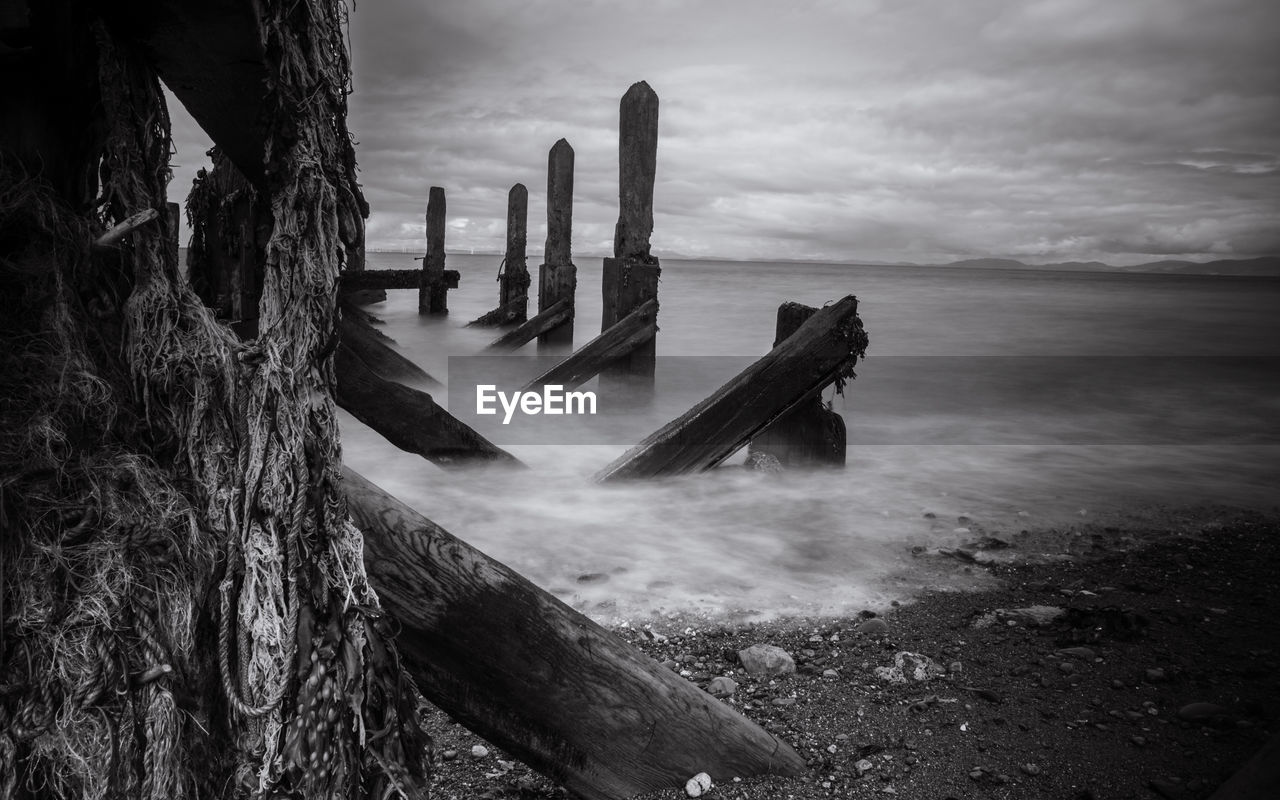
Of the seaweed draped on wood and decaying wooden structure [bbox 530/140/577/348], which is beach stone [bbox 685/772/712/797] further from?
decaying wooden structure [bbox 530/140/577/348]

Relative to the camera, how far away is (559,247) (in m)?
11.8

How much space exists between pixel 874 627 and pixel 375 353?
449 cm

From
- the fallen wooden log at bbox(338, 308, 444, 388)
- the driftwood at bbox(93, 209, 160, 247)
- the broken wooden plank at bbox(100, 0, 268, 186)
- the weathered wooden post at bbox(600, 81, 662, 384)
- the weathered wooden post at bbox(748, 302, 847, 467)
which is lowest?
the weathered wooden post at bbox(748, 302, 847, 467)

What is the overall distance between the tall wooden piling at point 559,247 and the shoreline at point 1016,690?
814 centimetres

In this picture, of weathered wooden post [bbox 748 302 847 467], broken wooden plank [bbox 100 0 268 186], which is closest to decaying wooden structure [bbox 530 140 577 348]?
weathered wooden post [bbox 748 302 847 467]

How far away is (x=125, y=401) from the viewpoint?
3.92 feet

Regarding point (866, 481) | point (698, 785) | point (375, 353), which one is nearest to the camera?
point (698, 785)

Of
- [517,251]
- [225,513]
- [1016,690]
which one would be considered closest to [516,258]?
[517,251]

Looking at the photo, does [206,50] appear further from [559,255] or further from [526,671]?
[559,255]

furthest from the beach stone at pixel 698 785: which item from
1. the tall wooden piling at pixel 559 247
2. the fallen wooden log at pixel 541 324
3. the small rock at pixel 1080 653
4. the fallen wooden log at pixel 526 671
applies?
the tall wooden piling at pixel 559 247

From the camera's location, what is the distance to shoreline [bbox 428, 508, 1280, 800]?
2162mm

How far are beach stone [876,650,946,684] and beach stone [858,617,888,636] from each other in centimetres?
27

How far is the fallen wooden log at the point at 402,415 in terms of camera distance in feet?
13.8

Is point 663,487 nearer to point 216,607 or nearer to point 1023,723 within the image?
point 1023,723
